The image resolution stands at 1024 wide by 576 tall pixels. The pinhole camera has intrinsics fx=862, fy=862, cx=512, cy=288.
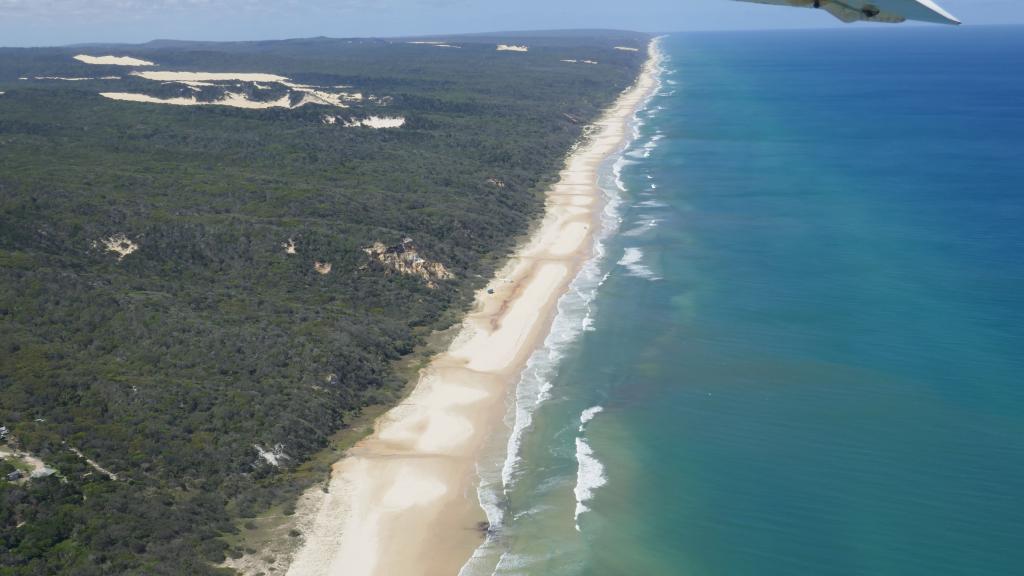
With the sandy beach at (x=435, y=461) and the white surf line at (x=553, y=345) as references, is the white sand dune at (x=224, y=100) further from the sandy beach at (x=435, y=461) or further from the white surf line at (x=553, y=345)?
the sandy beach at (x=435, y=461)

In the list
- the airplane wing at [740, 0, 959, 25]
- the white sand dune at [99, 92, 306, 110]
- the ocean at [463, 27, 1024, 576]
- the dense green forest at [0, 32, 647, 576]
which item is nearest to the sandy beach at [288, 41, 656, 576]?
the ocean at [463, 27, 1024, 576]

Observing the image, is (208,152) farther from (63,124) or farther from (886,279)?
A: (886,279)

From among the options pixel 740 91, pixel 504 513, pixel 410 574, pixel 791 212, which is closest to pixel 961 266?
pixel 791 212

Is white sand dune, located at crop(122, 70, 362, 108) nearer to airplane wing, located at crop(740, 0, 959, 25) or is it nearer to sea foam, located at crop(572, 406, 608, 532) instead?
sea foam, located at crop(572, 406, 608, 532)

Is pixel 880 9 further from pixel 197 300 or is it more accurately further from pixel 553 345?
pixel 197 300

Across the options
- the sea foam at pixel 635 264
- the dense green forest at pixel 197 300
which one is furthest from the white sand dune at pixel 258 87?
the sea foam at pixel 635 264
